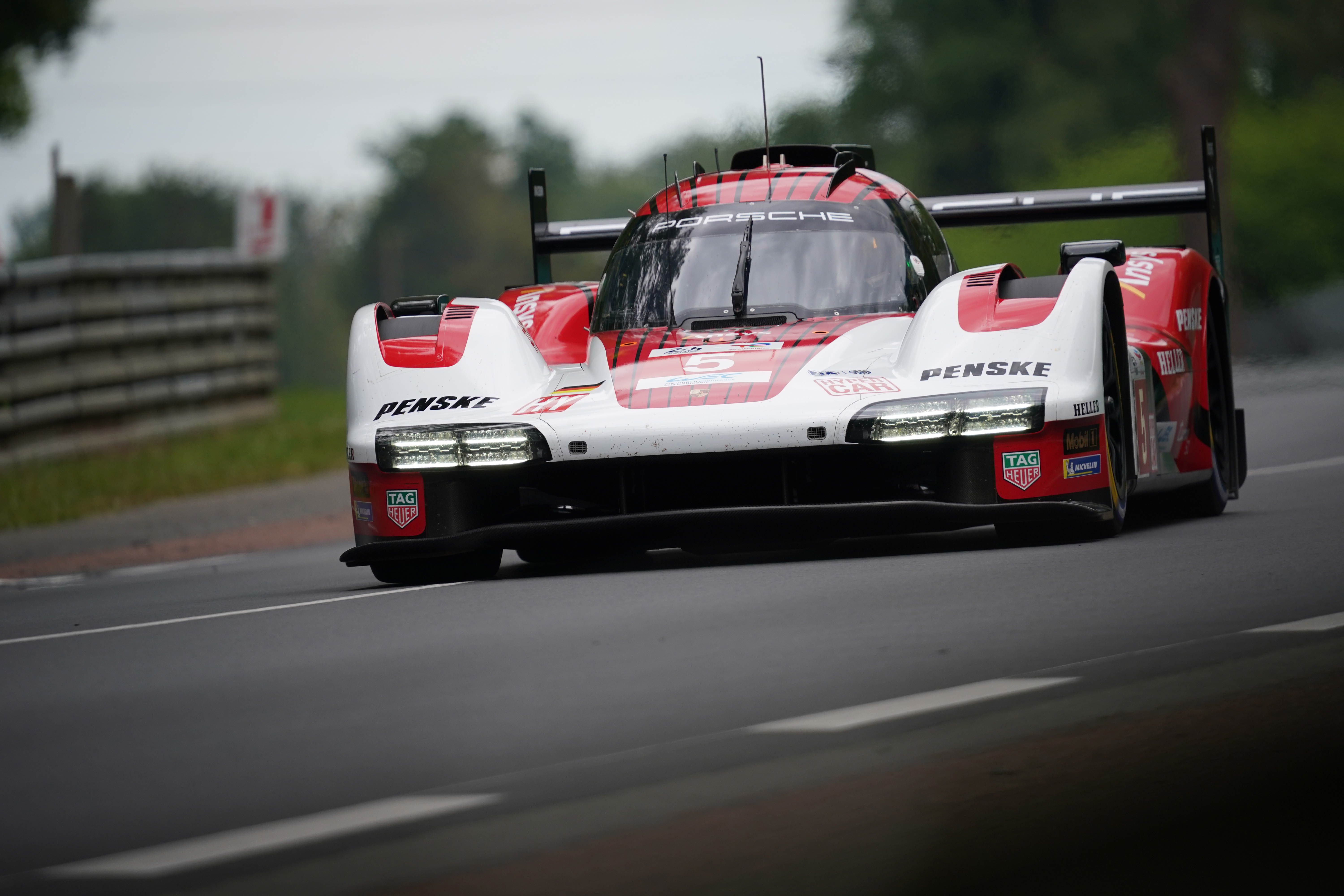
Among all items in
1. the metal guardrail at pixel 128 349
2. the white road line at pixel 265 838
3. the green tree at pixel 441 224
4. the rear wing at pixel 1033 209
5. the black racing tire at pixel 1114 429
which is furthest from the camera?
the green tree at pixel 441 224

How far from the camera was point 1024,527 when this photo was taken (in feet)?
24.5

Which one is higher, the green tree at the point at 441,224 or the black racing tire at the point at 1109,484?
the green tree at the point at 441,224

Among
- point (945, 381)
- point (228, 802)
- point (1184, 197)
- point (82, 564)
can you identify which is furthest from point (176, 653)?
point (1184, 197)

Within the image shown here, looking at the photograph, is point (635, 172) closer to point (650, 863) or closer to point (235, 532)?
point (235, 532)

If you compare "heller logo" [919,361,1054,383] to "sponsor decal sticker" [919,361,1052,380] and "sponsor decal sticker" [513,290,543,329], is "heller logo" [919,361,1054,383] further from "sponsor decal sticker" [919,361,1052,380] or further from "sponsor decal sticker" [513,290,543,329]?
"sponsor decal sticker" [513,290,543,329]

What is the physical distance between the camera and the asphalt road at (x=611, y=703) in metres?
3.50

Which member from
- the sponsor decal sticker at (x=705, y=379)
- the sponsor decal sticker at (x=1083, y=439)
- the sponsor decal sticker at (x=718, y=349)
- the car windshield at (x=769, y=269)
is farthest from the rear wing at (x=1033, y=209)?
the sponsor decal sticker at (x=1083, y=439)

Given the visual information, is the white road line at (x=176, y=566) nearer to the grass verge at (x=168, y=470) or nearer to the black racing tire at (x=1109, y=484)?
the grass verge at (x=168, y=470)

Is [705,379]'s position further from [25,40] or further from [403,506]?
[25,40]

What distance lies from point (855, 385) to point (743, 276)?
54.2 inches

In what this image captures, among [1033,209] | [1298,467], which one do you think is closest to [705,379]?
[1033,209]

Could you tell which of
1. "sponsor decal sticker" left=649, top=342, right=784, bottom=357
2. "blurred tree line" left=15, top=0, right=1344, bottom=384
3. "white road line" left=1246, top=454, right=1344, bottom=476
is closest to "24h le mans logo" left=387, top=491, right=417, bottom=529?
"sponsor decal sticker" left=649, top=342, right=784, bottom=357

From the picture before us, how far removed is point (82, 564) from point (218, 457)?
6.29 m

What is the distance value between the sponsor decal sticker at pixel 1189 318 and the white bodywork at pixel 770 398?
3.85 feet
